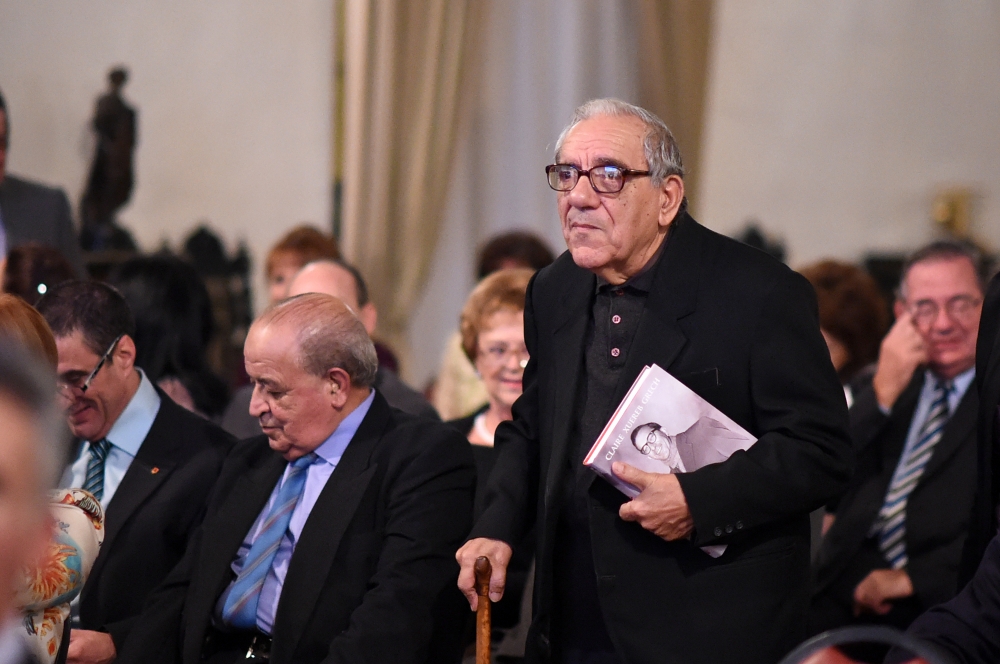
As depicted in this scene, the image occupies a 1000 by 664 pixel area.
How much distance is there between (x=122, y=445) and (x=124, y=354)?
0.87ft

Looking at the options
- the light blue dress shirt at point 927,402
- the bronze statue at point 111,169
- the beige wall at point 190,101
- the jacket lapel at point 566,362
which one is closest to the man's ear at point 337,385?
the jacket lapel at point 566,362

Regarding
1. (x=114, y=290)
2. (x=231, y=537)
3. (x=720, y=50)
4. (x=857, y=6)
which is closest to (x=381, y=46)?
(x=720, y=50)

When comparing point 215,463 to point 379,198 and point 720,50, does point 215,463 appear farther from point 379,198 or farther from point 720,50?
point 720,50

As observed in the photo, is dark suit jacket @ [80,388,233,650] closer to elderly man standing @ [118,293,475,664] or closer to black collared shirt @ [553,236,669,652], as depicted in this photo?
elderly man standing @ [118,293,475,664]

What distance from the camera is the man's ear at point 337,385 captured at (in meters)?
3.08

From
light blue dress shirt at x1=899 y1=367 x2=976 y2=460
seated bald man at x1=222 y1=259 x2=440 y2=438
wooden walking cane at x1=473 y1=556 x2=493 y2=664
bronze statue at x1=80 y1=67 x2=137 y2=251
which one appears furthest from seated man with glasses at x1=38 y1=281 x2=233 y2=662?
bronze statue at x1=80 y1=67 x2=137 y2=251

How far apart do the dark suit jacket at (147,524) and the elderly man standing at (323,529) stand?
152mm

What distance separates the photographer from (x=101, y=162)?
733 centimetres

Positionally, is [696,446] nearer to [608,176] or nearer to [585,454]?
[585,454]

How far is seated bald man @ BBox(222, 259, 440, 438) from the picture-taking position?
418 cm

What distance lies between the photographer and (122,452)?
3445 mm

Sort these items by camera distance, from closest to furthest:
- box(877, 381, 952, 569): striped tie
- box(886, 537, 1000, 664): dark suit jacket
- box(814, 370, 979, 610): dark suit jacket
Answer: box(886, 537, 1000, 664): dark suit jacket → box(814, 370, 979, 610): dark suit jacket → box(877, 381, 952, 569): striped tie

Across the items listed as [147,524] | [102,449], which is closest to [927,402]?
[147,524]

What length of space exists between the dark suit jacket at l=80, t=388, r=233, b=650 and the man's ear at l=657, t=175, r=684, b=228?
157 centimetres
